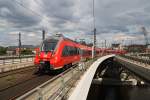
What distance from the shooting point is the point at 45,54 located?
61.7 feet

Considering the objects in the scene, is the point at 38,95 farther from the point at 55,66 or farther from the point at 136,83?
the point at 136,83

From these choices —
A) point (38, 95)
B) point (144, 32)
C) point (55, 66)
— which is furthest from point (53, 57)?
point (144, 32)

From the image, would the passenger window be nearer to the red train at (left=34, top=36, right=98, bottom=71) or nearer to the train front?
the red train at (left=34, top=36, right=98, bottom=71)

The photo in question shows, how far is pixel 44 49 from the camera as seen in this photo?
19281 mm

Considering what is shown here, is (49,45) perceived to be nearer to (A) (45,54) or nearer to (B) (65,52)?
(A) (45,54)

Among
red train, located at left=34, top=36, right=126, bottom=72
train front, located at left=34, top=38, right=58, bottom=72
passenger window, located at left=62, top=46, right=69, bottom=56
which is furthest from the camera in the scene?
passenger window, located at left=62, top=46, right=69, bottom=56

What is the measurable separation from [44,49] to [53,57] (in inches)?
57.0

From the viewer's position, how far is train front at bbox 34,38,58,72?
60.8 feet

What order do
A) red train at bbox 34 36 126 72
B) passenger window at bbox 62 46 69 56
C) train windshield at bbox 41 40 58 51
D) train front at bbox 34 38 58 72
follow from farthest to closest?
passenger window at bbox 62 46 69 56 → train windshield at bbox 41 40 58 51 → train front at bbox 34 38 58 72 → red train at bbox 34 36 126 72

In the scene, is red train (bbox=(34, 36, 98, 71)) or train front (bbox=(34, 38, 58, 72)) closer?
red train (bbox=(34, 36, 98, 71))

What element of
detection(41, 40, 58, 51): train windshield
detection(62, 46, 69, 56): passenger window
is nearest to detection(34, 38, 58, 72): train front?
detection(41, 40, 58, 51): train windshield

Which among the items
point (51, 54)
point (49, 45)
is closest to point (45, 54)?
point (51, 54)

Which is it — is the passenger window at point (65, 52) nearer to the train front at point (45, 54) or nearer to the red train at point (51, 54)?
the red train at point (51, 54)

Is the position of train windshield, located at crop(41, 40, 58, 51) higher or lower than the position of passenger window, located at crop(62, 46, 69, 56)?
higher
